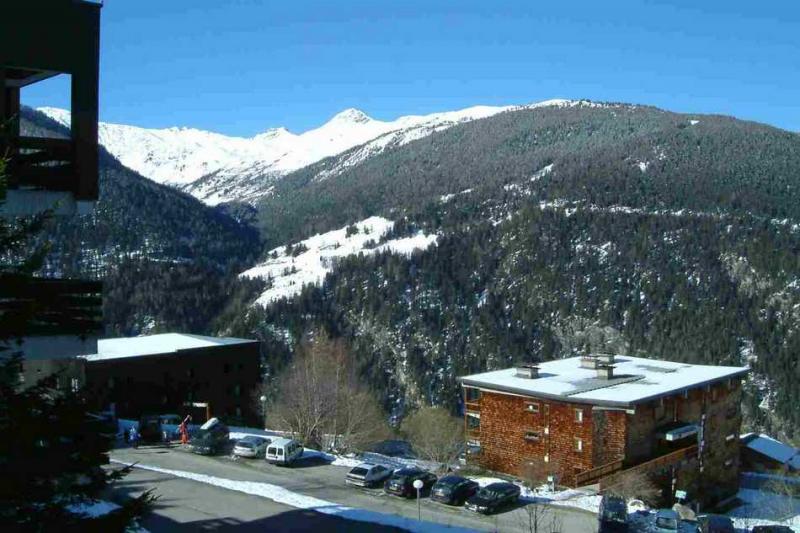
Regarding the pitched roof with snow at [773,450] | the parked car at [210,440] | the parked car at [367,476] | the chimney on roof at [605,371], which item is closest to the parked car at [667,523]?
the parked car at [367,476]

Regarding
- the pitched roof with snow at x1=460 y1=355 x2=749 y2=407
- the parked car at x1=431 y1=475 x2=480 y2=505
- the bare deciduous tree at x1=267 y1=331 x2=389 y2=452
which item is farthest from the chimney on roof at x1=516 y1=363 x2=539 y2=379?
the parked car at x1=431 y1=475 x2=480 y2=505

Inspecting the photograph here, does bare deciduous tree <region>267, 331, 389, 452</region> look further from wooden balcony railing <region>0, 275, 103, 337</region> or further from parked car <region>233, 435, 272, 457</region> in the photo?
wooden balcony railing <region>0, 275, 103, 337</region>

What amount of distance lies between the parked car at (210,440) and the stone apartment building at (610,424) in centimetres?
1617

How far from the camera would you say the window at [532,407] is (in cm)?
4381

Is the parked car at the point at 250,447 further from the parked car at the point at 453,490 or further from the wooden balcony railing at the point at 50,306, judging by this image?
the wooden balcony railing at the point at 50,306

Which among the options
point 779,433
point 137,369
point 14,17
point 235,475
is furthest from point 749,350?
Result: point 14,17

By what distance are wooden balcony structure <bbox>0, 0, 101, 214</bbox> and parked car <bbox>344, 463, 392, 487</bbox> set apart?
2033cm

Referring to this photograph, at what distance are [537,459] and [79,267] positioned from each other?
506 ft

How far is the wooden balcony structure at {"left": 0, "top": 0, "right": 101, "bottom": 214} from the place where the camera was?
7.98 meters

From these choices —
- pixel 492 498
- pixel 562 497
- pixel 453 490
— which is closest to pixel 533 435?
pixel 562 497

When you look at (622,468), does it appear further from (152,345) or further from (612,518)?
(152,345)

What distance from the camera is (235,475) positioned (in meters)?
27.3

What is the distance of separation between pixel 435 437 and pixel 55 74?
170ft

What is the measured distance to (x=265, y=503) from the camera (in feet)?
73.8
